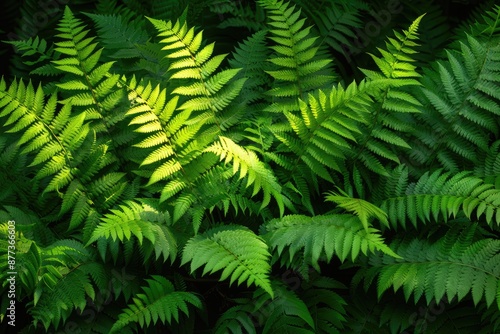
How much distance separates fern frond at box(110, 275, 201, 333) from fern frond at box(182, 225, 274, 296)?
0.57 ft

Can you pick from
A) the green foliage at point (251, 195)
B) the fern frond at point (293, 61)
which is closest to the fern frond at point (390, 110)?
the green foliage at point (251, 195)

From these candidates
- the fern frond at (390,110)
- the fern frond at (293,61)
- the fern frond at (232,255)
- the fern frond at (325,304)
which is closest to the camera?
the fern frond at (232,255)

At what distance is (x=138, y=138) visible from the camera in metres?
2.67

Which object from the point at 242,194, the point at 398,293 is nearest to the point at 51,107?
the point at 242,194

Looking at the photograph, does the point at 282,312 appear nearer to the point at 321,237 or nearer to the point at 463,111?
the point at 321,237

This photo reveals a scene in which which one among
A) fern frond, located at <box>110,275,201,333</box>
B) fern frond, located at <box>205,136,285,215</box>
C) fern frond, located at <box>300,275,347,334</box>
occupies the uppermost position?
fern frond, located at <box>205,136,285,215</box>

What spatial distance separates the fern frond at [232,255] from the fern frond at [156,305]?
174 millimetres

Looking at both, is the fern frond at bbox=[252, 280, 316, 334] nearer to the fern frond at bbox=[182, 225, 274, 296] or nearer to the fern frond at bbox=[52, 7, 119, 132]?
the fern frond at bbox=[182, 225, 274, 296]

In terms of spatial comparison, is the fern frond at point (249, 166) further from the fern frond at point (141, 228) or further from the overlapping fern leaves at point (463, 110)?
the overlapping fern leaves at point (463, 110)

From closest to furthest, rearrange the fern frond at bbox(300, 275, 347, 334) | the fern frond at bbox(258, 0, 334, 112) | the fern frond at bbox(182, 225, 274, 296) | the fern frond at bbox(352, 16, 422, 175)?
the fern frond at bbox(182, 225, 274, 296)
the fern frond at bbox(300, 275, 347, 334)
the fern frond at bbox(352, 16, 422, 175)
the fern frond at bbox(258, 0, 334, 112)

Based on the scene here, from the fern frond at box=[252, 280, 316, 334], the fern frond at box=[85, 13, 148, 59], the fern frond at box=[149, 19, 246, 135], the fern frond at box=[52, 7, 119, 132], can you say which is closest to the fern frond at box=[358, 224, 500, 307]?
the fern frond at box=[252, 280, 316, 334]

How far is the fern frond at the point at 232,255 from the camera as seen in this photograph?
198 centimetres

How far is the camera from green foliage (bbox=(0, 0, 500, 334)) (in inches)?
85.4

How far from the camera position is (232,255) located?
2096 millimetres
